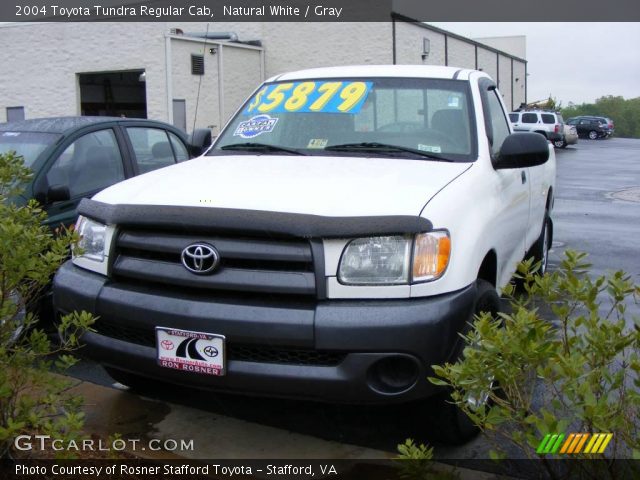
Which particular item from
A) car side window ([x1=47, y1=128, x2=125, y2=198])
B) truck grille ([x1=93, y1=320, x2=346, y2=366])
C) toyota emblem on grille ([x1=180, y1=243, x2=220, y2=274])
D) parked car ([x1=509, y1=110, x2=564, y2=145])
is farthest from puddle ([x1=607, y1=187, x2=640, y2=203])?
parked car ([x1=509, y1=110, x2=564, y2=145])

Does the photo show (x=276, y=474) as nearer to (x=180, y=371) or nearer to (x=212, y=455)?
(x=212, y=455)

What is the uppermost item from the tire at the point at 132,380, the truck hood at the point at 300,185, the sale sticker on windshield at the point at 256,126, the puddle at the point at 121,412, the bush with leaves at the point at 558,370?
the sale sticker on windshield at the point at 256,126

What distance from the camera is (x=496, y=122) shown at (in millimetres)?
4891

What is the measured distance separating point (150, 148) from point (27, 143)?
1.15m

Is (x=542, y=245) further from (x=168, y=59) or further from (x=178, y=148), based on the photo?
(x=168, y=59)

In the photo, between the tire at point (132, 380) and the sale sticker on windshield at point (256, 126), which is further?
the sale sticker on windshield at point (256, 126)

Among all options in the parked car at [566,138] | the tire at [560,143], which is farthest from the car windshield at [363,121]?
the tire at [560,143]

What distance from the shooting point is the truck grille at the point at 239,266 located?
306cm

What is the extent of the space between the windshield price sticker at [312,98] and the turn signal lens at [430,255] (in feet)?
5.32

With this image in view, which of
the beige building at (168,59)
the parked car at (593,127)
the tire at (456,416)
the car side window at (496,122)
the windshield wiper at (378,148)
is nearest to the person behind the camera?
the tire at (456,416)

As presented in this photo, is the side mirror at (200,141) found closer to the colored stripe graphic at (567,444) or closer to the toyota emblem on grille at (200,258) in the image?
the toyota emblem on grille at (200,258)

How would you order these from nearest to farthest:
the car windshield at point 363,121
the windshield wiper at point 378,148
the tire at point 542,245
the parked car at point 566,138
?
the windshield wiper at point 378,148
the car windshield at point 363,121
the tire at point 542,245
the parked car at point 566,138

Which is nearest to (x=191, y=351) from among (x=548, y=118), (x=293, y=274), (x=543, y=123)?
(x=293, y=274)

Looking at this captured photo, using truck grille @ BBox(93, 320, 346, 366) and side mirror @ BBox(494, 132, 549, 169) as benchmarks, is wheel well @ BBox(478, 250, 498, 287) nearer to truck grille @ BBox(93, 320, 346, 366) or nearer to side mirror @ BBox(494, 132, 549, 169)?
side mirror @ BBox(494, 132, 549, 169)
